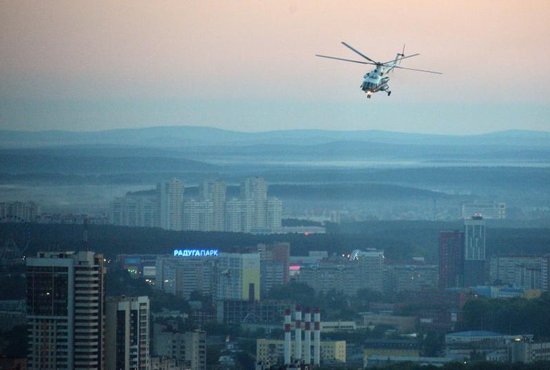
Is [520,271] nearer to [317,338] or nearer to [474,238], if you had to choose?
[474,238]

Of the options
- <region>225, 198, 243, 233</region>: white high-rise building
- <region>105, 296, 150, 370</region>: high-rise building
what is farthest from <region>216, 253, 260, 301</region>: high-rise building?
<region>105, 296, 150, 370</region>: high-rise building

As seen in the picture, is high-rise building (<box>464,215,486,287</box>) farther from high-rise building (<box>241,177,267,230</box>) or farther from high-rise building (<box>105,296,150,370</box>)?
high-rise building (<box>105,296,150,370</box>)

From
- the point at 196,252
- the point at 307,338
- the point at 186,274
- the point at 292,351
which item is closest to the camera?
the point at 292,351

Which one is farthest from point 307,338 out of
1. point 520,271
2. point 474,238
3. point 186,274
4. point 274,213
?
point 274,213

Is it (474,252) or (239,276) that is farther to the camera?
(474,252)

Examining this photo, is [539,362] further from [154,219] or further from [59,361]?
[154,219]

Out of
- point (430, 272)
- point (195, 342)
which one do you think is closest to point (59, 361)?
point (195, 342)

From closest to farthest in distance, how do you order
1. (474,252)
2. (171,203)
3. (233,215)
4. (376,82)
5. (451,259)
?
(376,82), (451,259), (474,252), (171,203), (233,215)
